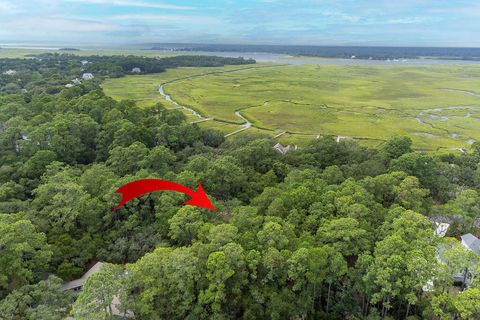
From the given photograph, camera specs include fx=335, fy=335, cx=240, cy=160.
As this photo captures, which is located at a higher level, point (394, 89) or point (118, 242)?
point (394, 89)

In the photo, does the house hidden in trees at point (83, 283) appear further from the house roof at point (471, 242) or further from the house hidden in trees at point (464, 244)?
the house roof at point (471, 242)

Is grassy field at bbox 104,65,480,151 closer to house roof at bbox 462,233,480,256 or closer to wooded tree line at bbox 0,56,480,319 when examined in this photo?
wooded tree line at bbox 0,56,480,319

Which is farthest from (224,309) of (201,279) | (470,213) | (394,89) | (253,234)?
(394,89)

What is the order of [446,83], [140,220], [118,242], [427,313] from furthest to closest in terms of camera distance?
[446,83]
[140,220]
[118,242]
[427,313]

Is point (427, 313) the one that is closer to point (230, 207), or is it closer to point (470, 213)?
point (470, 213)

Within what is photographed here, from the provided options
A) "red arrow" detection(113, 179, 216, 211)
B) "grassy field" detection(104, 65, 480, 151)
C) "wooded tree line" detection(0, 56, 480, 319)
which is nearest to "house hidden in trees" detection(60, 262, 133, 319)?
"wooded tree line" detection(0, 56, 480, 319)

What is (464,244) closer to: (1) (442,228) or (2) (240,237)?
(1) (442,228)
